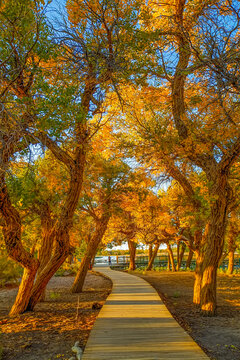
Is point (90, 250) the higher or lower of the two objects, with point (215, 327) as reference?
higher

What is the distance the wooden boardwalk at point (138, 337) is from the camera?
13.6 ft

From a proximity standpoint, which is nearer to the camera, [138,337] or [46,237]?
[138,337]

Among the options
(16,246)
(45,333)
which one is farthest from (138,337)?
(16,246)

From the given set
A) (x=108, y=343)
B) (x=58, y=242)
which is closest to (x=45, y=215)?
(x=58, y=242)

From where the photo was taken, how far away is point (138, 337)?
4977 millimetres

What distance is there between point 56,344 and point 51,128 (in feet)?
12.1

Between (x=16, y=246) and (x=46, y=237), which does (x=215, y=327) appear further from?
(x=46, y=237)

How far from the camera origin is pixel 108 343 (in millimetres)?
4633

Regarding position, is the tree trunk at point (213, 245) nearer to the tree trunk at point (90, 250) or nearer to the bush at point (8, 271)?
the tree trunk at point (90, 250)

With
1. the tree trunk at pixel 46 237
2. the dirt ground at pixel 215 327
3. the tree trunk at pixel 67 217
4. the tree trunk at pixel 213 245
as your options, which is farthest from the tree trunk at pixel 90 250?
the tree trunk at pixel 213 245

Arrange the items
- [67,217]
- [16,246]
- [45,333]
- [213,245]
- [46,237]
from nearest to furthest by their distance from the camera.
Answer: [45,333], [16,246], [67,217], [213,245], [46,237]

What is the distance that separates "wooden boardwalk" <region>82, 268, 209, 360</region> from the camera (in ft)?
13.6

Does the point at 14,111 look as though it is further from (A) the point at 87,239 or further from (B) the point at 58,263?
(A) the point at 87,239

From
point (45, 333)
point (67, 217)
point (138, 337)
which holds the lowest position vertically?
point (45, 333)
